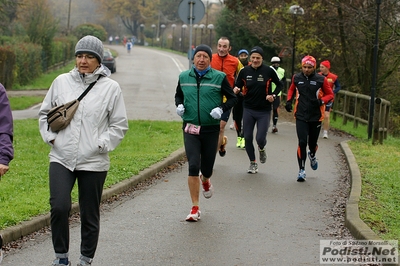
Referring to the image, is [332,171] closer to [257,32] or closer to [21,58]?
[257,32]

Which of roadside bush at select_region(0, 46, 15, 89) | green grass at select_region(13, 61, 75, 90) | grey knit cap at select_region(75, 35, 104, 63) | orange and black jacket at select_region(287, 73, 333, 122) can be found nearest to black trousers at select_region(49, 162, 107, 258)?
grey knit cap at select_region(75, 35, 104, 63)

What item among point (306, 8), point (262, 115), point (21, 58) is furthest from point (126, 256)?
point (21, 58)

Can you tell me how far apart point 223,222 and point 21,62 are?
2992cm

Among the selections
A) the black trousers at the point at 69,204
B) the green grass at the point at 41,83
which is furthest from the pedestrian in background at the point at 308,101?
the green grass at the point at 41,83

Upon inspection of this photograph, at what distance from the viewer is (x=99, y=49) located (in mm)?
5711

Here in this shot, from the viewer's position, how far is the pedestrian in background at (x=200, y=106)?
26.5ft

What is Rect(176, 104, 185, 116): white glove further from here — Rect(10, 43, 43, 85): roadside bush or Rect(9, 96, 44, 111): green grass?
Rect(10, 43, 43, 85): roadside bush

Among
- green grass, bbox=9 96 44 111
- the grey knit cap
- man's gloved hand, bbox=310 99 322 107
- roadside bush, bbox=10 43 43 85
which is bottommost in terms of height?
green grass, bbox=9 96 44 111

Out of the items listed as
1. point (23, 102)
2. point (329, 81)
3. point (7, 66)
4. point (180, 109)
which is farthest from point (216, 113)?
point (7, 66)

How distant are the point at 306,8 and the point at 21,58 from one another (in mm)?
15487

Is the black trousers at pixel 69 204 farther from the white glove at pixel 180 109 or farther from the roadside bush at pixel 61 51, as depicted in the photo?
the roadside bush at pixel 61 51

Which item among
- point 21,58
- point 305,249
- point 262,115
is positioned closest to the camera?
point 305,249

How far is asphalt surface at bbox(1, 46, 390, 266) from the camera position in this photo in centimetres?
665

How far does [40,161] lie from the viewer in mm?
12070
